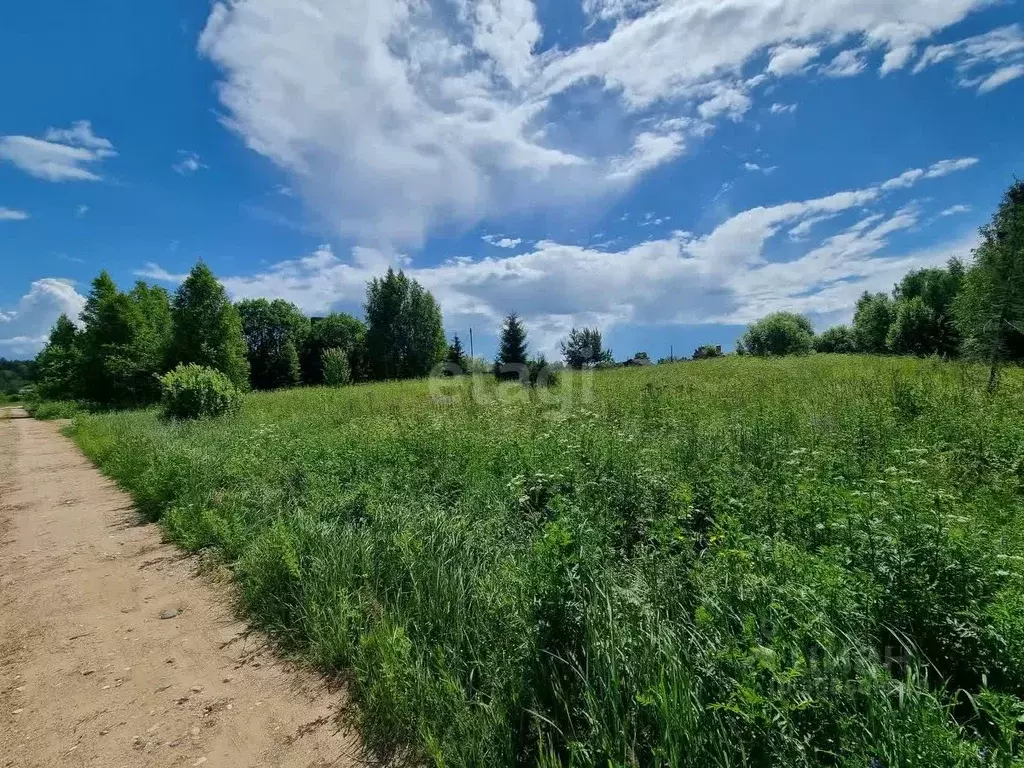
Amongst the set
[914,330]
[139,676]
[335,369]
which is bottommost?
[139,676]

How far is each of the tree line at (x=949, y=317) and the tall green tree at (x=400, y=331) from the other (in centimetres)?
3640

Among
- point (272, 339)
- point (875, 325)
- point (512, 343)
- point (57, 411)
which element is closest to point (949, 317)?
point (875, 325)

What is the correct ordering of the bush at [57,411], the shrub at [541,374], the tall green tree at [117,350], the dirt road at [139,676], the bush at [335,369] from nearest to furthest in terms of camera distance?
the dirt road at [139,676] < the shrub at [541,374] < the bush at [57,411] < the tall green tree at [117,350] < the bush at [335,369]

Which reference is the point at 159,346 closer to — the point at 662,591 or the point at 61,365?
the point at 61,365

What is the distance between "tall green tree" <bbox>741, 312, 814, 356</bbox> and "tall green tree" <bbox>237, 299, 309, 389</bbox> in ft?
182

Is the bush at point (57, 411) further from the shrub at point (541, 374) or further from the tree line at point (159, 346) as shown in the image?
the shrub at point (541, 374)

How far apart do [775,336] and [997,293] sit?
2256 inches

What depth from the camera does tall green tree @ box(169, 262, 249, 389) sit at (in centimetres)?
2822

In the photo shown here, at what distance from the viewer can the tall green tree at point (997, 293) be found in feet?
35.4

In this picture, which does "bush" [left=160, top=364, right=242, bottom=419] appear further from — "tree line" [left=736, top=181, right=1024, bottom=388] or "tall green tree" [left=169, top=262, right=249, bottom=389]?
"tree line" [left=736, top=181, right=1024, bottom=388]

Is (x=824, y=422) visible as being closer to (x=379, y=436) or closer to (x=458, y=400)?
(x=379, y=436)

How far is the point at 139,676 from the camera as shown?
10.0 feet

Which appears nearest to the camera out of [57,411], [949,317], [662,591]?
[662,591]

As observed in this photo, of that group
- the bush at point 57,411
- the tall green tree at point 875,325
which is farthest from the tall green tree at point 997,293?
the tall green tree at point 875,325
